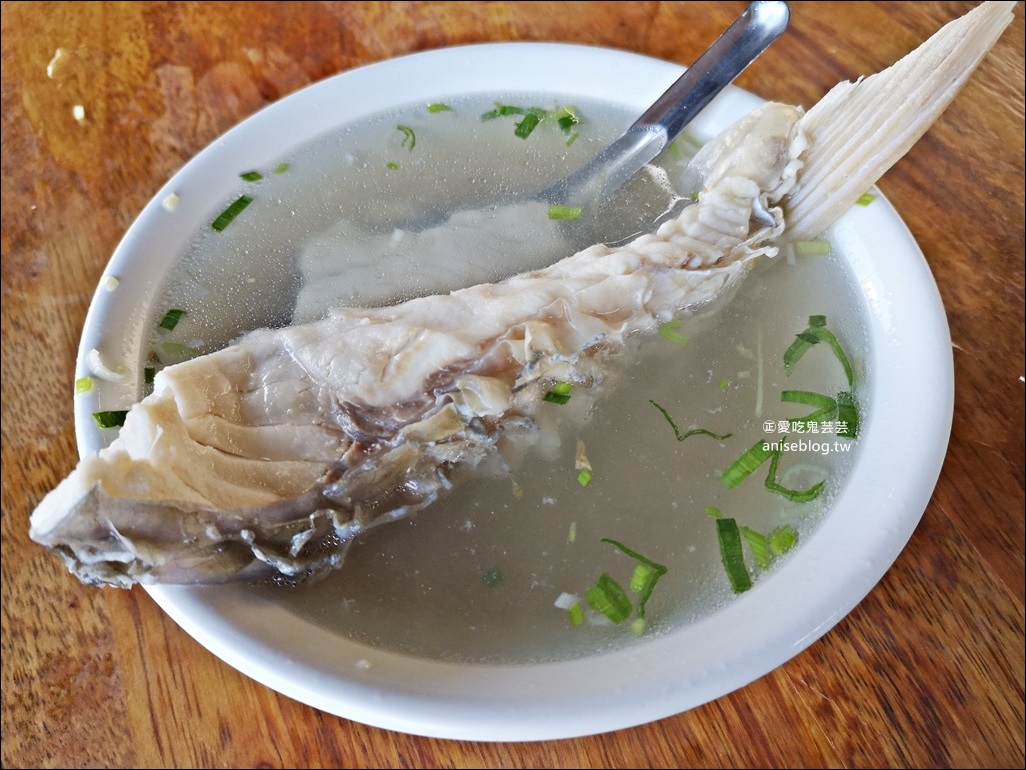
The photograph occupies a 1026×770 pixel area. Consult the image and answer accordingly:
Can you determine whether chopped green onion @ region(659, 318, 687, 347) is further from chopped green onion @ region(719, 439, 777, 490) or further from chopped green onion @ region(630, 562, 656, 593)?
chopped green onion @ region(630, 562, 656, 593)

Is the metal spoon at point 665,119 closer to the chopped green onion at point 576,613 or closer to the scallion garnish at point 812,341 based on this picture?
the scallion garnish at point 812,341

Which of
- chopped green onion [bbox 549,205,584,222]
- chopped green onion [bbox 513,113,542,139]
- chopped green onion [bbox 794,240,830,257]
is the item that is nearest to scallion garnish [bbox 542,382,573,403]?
chopped green onion [bbox 549,205,584,222]

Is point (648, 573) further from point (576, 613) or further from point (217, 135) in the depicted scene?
point (217, 135)

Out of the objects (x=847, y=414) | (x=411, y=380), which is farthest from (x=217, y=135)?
(x=847, y=414)

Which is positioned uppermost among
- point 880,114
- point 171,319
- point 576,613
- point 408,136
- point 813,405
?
point 880,114

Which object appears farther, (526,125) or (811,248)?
(526,125)

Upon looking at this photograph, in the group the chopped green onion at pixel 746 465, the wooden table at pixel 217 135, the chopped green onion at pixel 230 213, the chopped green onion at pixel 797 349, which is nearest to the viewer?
the wooden table at pixel 217 135

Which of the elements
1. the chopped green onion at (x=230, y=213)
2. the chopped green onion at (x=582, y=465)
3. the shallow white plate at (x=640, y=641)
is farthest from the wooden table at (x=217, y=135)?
the chopped green onion at (x=582, y=465)

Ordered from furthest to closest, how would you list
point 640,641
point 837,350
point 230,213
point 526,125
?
point 526,125
point 230,213
point 837,350
point 640,641
